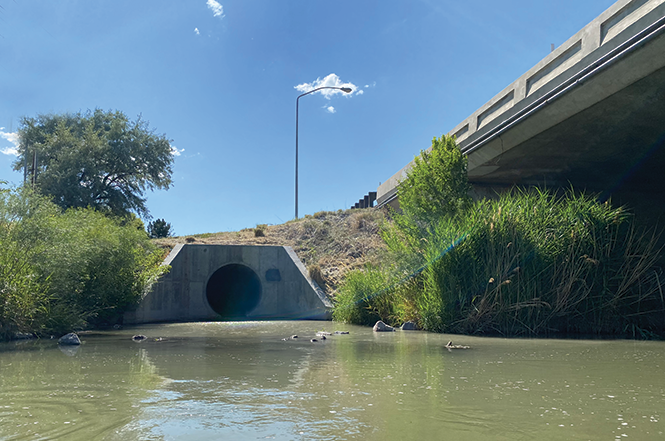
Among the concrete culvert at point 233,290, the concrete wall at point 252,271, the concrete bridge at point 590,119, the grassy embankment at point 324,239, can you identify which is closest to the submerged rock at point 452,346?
the concrete bridge at point 590,119

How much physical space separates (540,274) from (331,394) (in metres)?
7.71

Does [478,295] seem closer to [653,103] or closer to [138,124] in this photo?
[653,103]

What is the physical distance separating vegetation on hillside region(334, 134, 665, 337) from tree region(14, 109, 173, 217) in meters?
25.4

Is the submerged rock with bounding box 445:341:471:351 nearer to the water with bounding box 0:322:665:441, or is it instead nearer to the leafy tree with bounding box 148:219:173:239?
the water with bounding box 0:322:665:441

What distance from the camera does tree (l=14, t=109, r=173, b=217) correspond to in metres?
31.0

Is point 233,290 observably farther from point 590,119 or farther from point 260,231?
point 590,119

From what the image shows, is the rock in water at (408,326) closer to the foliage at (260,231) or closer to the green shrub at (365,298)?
the green shrub at (365,298)

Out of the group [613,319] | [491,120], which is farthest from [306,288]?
[613,319]

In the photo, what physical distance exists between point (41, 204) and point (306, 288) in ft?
→ 31.4

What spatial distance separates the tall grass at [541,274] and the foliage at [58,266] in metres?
7.64

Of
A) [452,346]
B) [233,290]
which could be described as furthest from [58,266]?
[233,290]

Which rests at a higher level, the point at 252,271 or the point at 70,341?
the point at 252,271

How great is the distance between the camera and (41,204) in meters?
10.7

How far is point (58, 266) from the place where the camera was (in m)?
10.6
